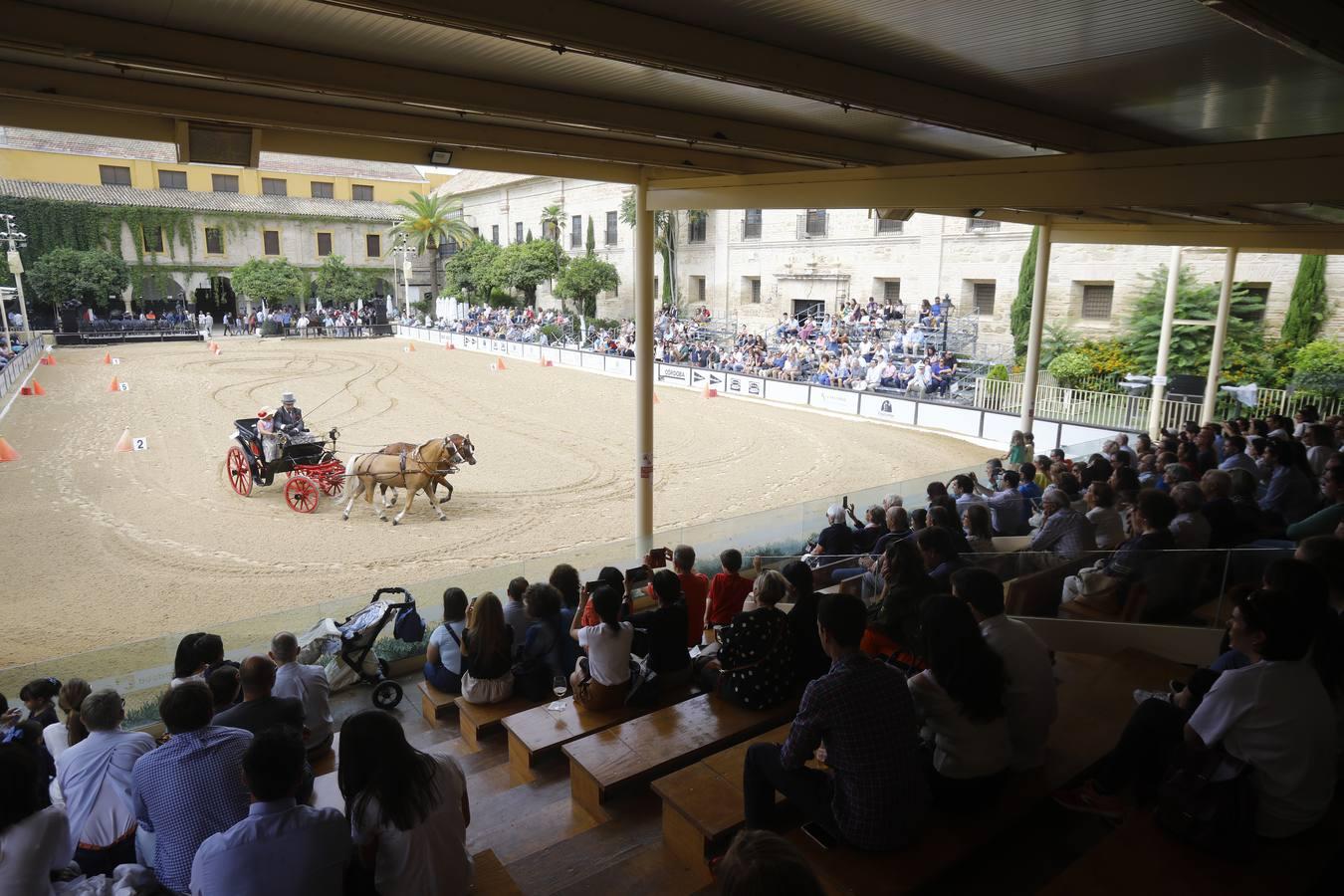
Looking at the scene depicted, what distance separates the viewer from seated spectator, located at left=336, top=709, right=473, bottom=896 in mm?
2475

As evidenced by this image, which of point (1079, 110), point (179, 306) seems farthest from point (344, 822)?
point (179, 306)

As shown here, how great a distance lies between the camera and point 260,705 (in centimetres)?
359

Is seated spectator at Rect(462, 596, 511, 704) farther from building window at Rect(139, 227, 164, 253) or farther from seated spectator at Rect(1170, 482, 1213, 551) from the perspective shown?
building window at Rect(139, 227, 164, 253)

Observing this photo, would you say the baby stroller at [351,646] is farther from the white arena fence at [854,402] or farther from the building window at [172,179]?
the building window at [172,179]

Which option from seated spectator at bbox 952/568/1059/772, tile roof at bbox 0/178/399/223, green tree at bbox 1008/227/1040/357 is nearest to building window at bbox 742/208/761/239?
green tree at bbox 1008/227/1040/357

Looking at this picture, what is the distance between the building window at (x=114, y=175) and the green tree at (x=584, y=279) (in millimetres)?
26786

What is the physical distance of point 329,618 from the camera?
638 centimetres

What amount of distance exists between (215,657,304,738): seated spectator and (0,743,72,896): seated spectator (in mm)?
945

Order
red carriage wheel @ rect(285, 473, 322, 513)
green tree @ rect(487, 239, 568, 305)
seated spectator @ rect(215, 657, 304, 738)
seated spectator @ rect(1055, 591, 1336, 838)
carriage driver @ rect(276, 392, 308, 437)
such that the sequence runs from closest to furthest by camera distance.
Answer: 1. seated spectator @ rect(1055, 591, 1336, 838)
2. seated spectator @ rect(215, 657, 304, 738)
3. red carriage wheel @ rect(285, 473, 322, 513)
4. carriage driver @ rect(276, 392, 308, 437)
5. green tree @ rect(487, 239, 568, 305)

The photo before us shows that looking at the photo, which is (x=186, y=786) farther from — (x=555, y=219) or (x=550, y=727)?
(x=555, y=219)

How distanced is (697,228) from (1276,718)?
123 ft

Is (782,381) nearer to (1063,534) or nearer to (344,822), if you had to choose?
(1063,534)

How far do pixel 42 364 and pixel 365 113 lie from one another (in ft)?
97.5

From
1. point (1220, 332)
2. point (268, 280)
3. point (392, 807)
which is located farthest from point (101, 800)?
point (268, 280)
